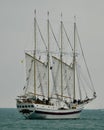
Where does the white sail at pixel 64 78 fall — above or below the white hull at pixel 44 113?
above

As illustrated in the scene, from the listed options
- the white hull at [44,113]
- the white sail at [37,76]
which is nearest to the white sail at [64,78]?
the white sail at [37,76]

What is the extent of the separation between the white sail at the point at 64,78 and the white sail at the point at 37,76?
9.22ft

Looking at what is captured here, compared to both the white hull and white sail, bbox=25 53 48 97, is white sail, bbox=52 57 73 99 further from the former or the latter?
the white hull

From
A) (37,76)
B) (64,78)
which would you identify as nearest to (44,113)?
(37,76)

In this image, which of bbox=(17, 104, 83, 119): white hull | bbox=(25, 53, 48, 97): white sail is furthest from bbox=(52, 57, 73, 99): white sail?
bbox=(17, 104, 83, 119): white hull

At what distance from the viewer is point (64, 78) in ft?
478

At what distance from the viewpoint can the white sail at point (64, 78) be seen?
473 ft

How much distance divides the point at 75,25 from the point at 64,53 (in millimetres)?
6430

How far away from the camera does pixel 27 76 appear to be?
13988 centimetres

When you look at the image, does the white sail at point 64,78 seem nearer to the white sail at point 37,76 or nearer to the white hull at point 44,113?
the white sail at point 37,76

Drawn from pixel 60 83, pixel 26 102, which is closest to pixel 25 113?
pixel 26 102

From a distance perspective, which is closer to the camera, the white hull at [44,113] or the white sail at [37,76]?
the white hull at [44,113]

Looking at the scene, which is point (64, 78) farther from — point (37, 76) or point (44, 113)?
point (44, 113)

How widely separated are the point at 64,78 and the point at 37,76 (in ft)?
24.8
